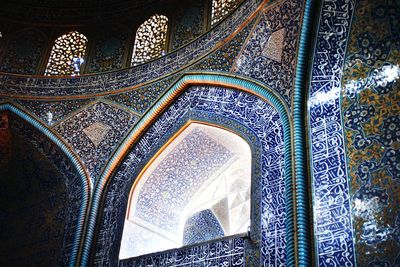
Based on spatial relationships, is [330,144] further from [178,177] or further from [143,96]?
[143,96]

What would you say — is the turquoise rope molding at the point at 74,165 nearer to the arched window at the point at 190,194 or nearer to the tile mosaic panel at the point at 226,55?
the arched window at the point at 190,194

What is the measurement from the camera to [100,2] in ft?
32.6

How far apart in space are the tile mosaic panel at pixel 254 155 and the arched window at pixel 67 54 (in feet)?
7.40

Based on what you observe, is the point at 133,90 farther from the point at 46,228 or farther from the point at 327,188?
the point at 327,188

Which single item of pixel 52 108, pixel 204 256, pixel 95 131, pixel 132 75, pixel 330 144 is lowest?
pixel 204 256

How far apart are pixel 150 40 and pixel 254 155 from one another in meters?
3.58

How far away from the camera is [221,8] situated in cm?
859

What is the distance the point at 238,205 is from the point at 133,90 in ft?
7.91

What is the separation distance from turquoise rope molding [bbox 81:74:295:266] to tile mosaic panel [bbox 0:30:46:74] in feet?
8.38

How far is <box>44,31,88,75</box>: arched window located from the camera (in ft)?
31.2

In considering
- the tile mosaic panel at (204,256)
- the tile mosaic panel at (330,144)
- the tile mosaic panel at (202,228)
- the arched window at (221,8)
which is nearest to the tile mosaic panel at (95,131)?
the tile mosaic panel at (202,228)

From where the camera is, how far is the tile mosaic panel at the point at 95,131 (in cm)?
836

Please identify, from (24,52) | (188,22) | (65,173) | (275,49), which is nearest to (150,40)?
(188,22)

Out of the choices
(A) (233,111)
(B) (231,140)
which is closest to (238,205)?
(B) (231,140)
